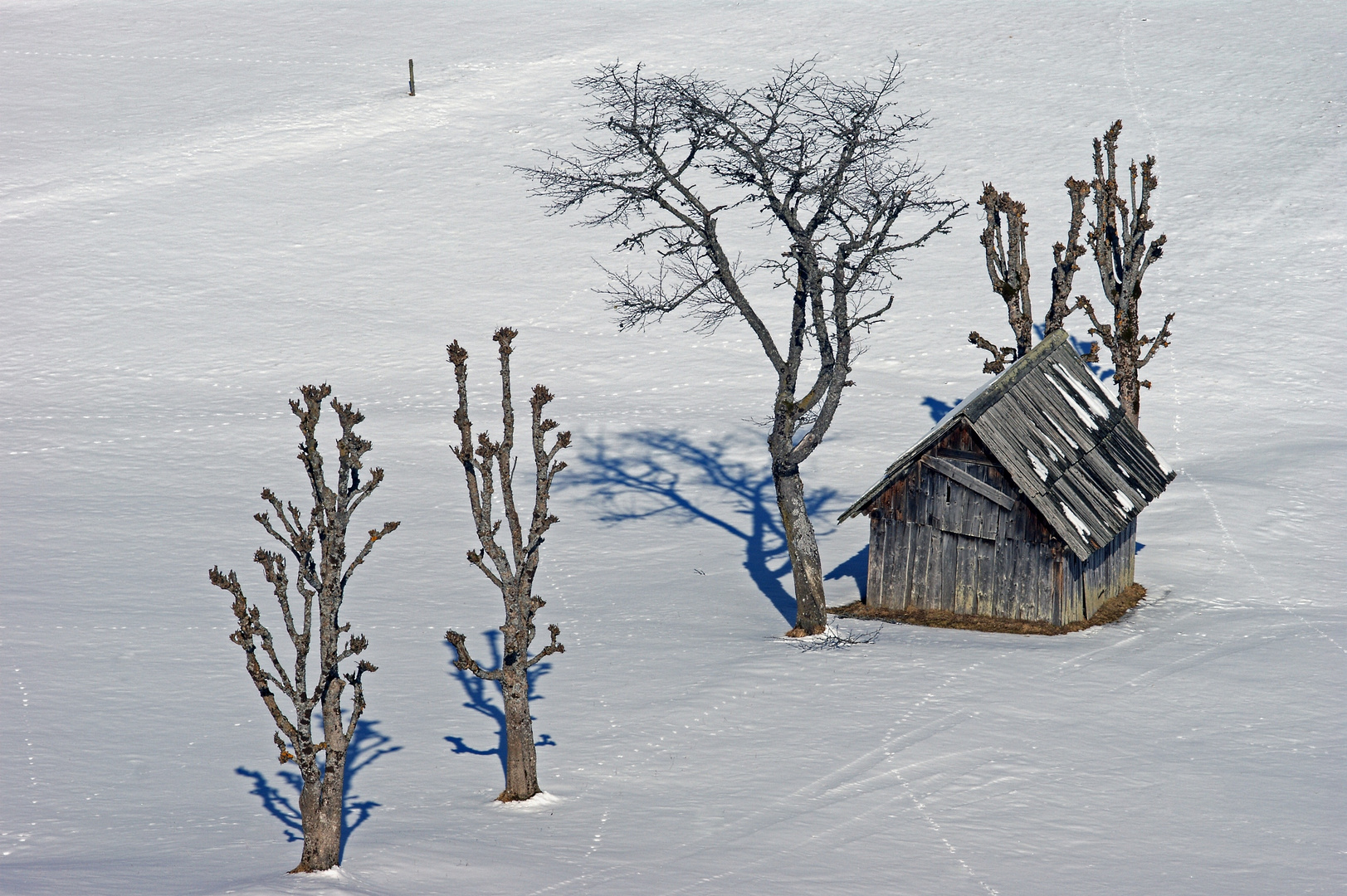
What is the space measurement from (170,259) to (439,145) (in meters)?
10.7

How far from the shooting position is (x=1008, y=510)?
1952 cm

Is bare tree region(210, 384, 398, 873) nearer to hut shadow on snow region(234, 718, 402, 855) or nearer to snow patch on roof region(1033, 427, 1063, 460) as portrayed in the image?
hut shadow on snow region(234, 718, 402, 855)

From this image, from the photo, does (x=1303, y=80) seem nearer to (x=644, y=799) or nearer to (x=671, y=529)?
(x=671, y=529)

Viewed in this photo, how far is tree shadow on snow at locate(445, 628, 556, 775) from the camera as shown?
16000 millimetres

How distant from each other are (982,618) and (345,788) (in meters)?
9.93

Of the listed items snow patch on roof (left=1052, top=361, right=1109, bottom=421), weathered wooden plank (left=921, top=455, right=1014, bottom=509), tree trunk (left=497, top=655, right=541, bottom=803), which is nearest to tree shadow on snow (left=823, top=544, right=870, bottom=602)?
weathered wooden plank (left=921, top=455, right=1014, bottom=509)

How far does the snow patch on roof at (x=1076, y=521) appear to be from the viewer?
18.9m

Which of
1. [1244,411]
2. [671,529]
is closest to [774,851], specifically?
[671,529]

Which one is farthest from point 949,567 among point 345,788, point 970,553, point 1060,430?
point 345,788

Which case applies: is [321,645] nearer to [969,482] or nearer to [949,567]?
[969,482]

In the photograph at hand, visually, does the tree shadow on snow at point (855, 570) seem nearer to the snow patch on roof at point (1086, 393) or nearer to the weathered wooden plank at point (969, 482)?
the weathered wooden plank at point (969, 482)

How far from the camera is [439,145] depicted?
150ft

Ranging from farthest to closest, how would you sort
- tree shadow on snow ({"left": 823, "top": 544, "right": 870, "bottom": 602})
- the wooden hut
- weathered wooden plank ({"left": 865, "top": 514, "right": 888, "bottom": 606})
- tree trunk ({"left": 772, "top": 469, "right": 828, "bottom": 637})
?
tree shadow on snow ({"left": 823, "top": 544, "right": 870, "bottom": 602}) < weathered wooden plank ({"left": 865, "top": 514, "right": 888, "bottom": 606}) < tree trunk ({"left": 772, "top": 469, "right": 828, "bottom": 637}) < the wooden hut

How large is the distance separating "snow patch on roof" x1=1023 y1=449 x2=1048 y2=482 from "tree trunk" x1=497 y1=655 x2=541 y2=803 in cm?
887
